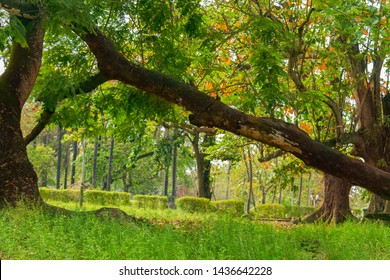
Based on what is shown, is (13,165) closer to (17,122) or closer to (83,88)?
(17,122)

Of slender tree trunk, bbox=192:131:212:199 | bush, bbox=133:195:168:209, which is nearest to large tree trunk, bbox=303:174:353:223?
slender tree trunk, bbox=192:131:212:199

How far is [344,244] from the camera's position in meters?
7.41

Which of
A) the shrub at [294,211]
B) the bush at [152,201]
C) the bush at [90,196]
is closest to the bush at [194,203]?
the bush at [152,201]

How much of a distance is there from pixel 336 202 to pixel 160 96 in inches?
291

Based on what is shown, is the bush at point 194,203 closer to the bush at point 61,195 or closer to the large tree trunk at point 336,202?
the bush at point 61,195

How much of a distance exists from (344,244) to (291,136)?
2610 millimetres

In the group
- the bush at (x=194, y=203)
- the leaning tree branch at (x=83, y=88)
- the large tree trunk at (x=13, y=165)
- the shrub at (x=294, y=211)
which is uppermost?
the leaning tree branch at (x=83, y=88)

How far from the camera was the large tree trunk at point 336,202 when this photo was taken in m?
14.7

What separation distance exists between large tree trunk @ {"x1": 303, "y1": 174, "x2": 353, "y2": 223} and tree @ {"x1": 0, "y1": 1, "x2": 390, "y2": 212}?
5298 millimetres

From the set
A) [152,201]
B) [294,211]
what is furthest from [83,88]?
[294,211]

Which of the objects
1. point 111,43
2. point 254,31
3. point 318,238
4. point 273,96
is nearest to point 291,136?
point 273,96

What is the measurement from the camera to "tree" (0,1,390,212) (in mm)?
9383

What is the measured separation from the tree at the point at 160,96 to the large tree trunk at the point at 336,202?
5298mm

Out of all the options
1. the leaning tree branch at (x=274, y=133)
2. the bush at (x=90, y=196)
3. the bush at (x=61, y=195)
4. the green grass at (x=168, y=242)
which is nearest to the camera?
the green grass at (x=168, y=242)
